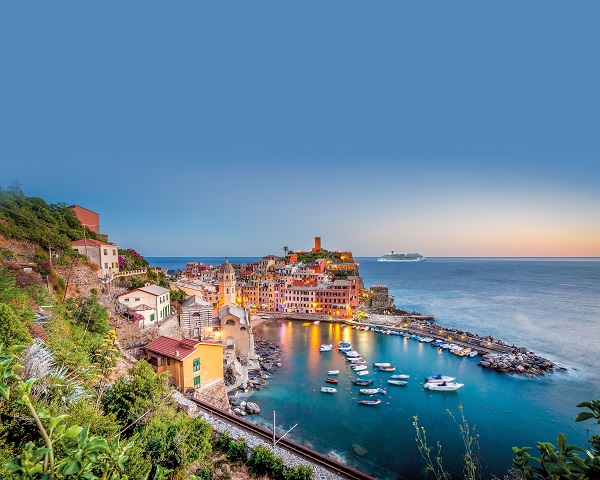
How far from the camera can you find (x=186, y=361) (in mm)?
14641

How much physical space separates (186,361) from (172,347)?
52.8 inches

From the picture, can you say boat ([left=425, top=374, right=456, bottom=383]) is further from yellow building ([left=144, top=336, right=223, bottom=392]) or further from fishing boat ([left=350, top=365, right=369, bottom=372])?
yellow building ([left=144, top=336, right=223, bottom=392])

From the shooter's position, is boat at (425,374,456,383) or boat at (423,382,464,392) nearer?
boat at (423,382,464,392)

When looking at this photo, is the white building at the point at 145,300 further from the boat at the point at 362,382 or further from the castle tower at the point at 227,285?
the boat at the point at 362,382

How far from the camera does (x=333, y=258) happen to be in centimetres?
8594

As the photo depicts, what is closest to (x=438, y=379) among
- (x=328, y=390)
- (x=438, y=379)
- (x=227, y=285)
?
(x=438, y=379)

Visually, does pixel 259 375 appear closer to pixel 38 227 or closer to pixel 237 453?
pixel 237 453

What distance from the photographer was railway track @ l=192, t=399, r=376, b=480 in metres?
10.4

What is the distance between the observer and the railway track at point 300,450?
10.4m

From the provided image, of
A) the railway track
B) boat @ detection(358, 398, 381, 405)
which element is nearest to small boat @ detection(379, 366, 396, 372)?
boat @ detection(358, 398, 381, 405)

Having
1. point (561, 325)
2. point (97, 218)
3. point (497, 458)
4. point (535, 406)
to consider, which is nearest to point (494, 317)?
point (561, 325)

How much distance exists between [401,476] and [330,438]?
416cm

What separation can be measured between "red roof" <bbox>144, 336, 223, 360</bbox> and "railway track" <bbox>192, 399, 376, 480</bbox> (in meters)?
2.30

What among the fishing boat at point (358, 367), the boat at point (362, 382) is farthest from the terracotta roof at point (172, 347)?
the fishing boat at point (358, 367)
